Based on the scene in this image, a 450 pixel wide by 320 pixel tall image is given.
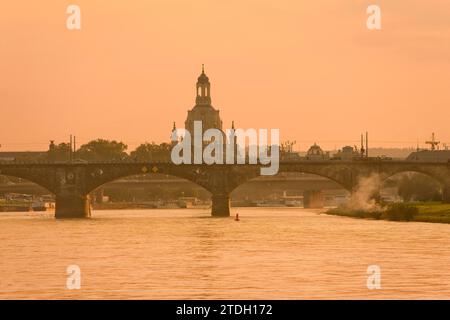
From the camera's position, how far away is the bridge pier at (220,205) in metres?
143

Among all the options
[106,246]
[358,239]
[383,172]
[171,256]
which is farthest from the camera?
[383,172]

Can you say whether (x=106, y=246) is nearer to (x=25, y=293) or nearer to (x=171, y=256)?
(x=171, y=256)

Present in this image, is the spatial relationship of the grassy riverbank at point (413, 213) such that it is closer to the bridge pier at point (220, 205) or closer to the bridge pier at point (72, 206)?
the bridge pier at point (220, 205)

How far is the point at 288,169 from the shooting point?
473ft

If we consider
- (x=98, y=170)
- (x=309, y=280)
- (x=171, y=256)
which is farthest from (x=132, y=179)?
(x=309, y=280)

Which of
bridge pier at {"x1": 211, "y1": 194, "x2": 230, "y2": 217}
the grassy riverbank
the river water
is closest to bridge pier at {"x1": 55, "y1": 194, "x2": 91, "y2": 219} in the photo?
bridge pier at {"x1": 211, "y1": 194, "x2": 230, "y2": 217}

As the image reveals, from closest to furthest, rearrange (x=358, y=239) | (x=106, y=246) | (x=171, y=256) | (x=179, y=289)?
(x=179, y=289)
(x=171, y=256)
(x=106, y=246)
(x=358, y=239)

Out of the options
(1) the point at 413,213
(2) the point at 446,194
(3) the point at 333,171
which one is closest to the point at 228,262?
(1) the point at 413,213

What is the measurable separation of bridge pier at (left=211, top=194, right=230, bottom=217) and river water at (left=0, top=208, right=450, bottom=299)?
144ft

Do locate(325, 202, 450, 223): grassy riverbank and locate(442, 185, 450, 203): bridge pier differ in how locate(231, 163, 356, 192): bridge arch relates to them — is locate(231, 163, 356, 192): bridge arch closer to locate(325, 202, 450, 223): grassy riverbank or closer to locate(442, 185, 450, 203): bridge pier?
locate(442, 185, 450, 203): bridge pier

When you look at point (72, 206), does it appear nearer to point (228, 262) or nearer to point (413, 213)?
point (413, 213)

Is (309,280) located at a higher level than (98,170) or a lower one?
lower

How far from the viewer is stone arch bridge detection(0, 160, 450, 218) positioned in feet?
468
